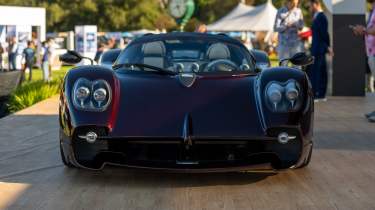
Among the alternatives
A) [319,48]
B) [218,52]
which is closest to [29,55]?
[319,48]

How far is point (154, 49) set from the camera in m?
7.01

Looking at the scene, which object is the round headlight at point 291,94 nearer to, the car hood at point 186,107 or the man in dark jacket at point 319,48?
the car hood at point 186,107

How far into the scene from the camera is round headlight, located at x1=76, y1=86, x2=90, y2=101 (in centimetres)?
541

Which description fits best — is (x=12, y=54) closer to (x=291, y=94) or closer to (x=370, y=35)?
(x=370, y=35)

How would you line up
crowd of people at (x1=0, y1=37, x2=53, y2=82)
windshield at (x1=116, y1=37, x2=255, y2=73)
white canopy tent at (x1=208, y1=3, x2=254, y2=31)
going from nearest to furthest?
1. windshield at (x1=116, y1=37, x2=255, y2=73)
2. crowd of people at (x1=0, y1=37, x2=53, y2=82)
3. white canopy tent at (x1=208, y1=3, x2=254, y2=31)

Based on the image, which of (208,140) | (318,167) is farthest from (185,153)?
(318,167)

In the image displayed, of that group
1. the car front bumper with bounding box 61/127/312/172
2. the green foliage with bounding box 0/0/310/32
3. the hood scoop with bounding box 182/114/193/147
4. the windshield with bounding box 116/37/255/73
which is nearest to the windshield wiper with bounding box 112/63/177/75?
the windshield with bounding box 116/37/255/73

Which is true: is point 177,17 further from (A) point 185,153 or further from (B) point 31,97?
(A) point 185,153

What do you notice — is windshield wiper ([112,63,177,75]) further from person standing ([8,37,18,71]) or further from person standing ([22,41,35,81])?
person standing ([8,37,18,71])

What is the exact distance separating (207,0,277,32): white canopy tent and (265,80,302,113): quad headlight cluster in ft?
126

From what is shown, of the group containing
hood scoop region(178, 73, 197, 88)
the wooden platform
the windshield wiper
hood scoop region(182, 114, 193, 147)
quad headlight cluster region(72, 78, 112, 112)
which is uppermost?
the windshield wiper

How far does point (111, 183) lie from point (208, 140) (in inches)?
33.2

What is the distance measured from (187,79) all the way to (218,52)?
1353mm

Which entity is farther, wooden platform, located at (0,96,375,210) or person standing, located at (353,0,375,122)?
person standing, located at (353,0,375,122)
